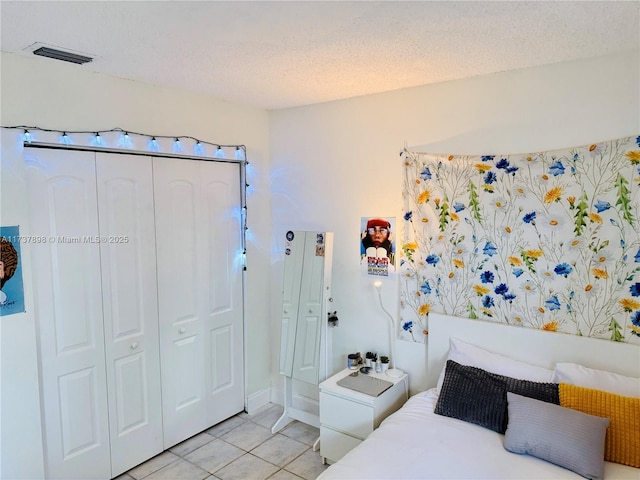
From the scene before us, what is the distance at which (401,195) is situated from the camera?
3.06m

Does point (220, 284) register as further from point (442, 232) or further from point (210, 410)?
point (442, 232)

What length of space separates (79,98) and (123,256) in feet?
3.28

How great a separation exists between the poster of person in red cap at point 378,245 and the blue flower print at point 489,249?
65 centimetres

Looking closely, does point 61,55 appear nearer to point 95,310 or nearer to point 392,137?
point 95,310

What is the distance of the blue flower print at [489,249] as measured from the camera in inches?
106

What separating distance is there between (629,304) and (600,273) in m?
0.21

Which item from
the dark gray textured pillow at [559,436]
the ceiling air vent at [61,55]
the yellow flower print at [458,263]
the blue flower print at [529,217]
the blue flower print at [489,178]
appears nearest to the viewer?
the dark gray textured pillow at [559,436]

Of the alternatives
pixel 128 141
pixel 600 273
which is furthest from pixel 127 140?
pixel 600 273

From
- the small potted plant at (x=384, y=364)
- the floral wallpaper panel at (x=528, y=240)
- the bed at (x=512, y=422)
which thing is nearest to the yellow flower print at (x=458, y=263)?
the floral wallpaper panel at (x=528, y=240)

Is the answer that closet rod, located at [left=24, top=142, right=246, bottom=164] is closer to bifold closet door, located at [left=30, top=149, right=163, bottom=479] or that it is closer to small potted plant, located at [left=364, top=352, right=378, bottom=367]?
bifold closet door, located at [left=30, top=149, right=163, bottom=479]

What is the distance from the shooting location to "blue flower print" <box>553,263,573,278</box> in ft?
8.06

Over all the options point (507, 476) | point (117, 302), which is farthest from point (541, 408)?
point (117, 302)

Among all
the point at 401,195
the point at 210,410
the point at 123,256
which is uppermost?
the point at 401,195

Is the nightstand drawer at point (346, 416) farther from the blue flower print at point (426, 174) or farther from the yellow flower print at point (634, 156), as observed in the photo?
the yellow flower print at point (634, 156)
